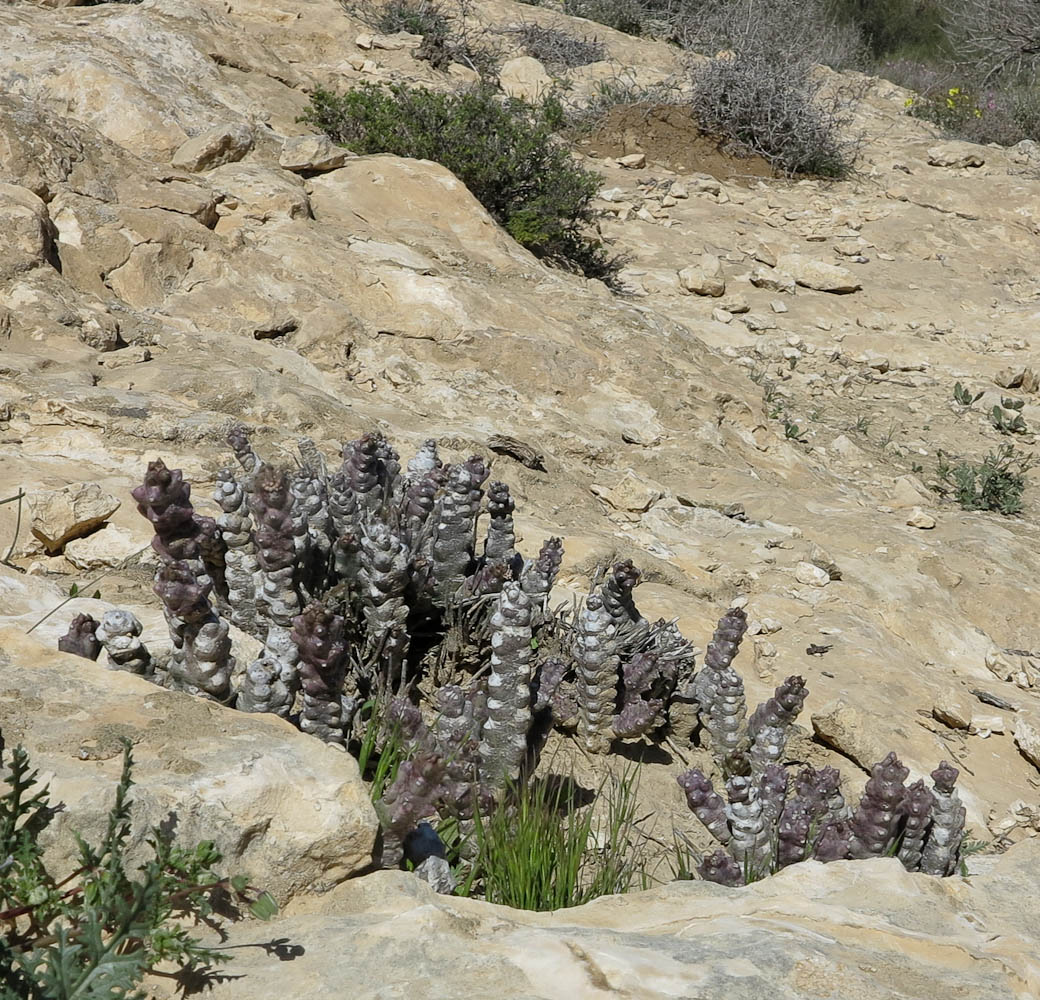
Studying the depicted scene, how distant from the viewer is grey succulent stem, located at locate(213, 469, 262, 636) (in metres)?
2.85

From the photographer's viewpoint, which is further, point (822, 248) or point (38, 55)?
point (822, 248)

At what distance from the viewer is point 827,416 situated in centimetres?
846

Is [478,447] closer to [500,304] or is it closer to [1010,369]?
[500,304]

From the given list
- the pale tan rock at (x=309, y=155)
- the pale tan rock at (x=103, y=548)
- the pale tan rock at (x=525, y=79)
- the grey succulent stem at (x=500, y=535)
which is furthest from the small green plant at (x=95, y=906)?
the pale tan rock at (x=525, y=79)

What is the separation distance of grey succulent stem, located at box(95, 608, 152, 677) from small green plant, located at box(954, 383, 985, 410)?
8129 mm

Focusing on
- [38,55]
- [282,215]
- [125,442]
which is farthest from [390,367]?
[38,55]

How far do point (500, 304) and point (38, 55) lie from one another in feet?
11.4

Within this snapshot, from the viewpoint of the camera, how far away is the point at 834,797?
2857 millimetres

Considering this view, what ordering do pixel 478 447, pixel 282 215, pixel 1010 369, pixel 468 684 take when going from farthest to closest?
pixel 1010 369 < pixel 282 215 < pixel 478 447 < pixel 468 684

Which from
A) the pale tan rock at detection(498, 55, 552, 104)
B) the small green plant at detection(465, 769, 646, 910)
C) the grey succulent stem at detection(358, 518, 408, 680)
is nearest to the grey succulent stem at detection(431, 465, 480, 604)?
the grey succulent stem at detection(358, 518, 408, 680)

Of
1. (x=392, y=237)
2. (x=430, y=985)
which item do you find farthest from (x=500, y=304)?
(x=430, y=985)

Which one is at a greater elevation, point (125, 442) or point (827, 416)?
point (125, 442)

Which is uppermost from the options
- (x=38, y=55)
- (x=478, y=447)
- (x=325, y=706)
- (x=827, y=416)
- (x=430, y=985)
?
(x=38, y=55)

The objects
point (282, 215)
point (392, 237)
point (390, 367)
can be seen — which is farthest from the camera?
point (392, 237)
